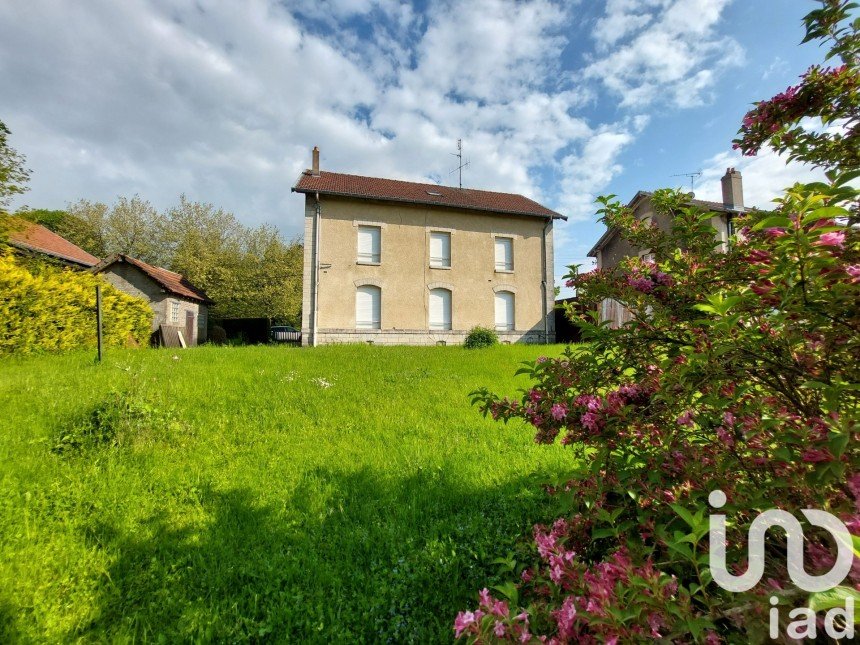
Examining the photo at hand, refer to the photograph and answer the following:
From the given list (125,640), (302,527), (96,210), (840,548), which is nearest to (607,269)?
(840,548)

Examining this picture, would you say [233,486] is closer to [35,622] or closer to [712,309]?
[35,622]

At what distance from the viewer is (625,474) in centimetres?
148

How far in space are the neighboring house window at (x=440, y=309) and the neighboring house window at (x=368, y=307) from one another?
228 cm

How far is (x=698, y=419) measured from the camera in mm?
1449

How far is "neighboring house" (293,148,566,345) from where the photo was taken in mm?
14898

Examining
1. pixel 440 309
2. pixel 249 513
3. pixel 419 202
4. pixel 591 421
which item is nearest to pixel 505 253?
pixel 440 309

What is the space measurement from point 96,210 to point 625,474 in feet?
128

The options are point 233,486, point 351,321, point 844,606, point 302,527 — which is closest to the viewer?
point 844,606

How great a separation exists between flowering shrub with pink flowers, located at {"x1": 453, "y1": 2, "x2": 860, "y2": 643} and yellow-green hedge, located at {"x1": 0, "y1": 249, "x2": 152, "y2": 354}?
11.2 meters

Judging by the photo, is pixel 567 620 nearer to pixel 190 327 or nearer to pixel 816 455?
pixel 816 455

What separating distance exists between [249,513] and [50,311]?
32.4 feet

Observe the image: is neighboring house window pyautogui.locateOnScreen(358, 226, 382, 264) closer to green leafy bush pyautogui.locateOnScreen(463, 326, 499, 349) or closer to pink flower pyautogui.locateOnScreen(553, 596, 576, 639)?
green leafy bush pyautogui.locateOnScreen(463, 326, 499, 349)

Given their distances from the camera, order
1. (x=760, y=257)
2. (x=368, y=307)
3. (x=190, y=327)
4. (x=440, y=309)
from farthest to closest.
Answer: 1. (x=190, y=327)
2. (x=440, y=309)
3. (x=368, y=307)
4. (x=760, y=257)

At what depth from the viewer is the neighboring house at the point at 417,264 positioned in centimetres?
1490
